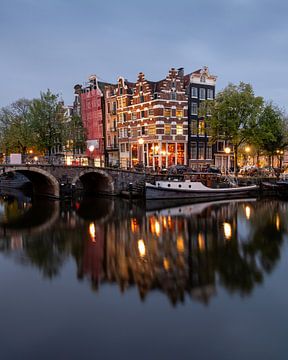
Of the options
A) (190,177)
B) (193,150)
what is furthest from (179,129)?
(190,177)

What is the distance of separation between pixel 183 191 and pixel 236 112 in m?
13.8

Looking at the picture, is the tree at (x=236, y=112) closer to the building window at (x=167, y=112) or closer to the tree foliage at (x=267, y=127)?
the tree foliage at (x=267, y=127)

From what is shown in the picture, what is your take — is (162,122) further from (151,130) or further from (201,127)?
(201,127)

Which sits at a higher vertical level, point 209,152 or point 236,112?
point 236,112

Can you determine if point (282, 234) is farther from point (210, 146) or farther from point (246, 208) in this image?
point (210, 146)

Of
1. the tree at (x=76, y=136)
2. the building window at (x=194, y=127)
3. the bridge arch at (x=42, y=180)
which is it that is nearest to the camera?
the bridge arch at (x=42, y=180)

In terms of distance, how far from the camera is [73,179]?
122 feet

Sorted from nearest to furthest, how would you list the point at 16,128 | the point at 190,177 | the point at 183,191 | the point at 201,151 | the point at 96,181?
the point at 183,191
the point at 190,177
the point at 96,181
the point at 201,151
the point at 16,128

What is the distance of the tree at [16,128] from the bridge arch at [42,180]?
34.8 ft

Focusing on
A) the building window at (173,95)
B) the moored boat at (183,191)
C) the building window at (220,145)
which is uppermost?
the building window at (173,95)

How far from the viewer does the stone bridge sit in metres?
35.6

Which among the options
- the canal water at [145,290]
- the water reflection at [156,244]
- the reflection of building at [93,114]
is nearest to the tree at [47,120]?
the reflection of building at [93,114]

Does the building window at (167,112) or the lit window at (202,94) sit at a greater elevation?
the lit window at (202,94)

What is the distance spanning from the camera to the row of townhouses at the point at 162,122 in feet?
158
